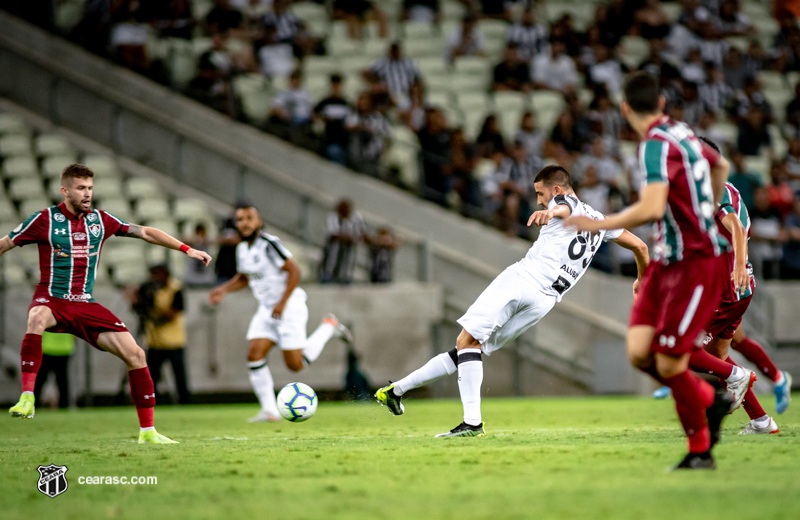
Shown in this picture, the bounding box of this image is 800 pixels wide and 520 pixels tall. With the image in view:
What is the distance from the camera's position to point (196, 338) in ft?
54.4

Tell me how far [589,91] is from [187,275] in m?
9.34

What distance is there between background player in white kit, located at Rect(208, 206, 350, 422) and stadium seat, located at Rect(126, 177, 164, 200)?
6452 millimetres

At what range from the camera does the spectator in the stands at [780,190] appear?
58.6 ft

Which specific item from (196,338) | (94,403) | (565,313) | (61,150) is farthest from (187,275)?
(565,313)

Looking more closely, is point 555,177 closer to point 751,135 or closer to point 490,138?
point 490,138

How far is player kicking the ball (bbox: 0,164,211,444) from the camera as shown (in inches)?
327

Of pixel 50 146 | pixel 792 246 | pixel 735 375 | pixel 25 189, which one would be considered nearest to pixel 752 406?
pixel 735 375

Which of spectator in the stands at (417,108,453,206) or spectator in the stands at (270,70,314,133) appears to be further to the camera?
spectator in the stands at (270,70,314,133)

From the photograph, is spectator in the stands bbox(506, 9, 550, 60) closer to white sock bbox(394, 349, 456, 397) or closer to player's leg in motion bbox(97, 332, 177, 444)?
white sock bbox(394, 349, 456, 397)

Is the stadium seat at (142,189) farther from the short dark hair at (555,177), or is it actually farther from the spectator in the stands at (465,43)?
the short dark hair at (555,177)

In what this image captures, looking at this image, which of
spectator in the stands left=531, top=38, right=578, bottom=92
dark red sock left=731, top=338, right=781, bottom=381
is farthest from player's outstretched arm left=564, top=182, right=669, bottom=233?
spectator in the stands left=531, top=38, right=578, bottom=92

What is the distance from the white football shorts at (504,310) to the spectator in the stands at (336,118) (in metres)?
9.88

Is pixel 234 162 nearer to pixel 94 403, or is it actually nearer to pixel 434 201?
pixel 434 201

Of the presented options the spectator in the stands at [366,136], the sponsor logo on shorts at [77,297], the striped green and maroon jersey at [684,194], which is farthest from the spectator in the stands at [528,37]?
the striped green and maroon jersey at [684,194]
